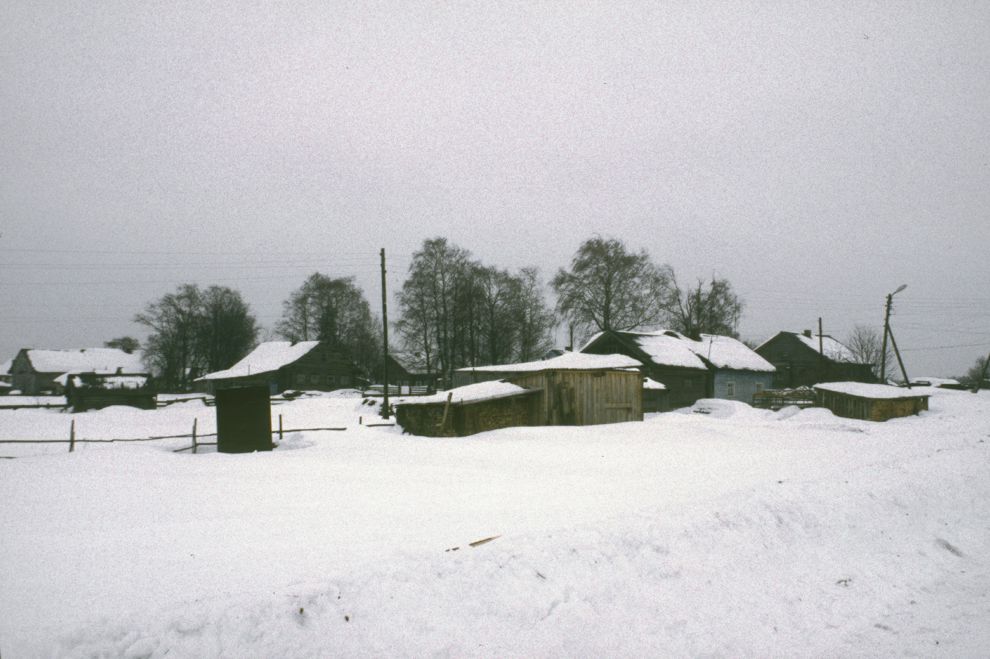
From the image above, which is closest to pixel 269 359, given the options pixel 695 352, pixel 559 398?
pixel 695 352

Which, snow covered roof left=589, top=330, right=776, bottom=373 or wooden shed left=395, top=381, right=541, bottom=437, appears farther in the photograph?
snow covered roof left=589, top=330, right=776, bottom=373

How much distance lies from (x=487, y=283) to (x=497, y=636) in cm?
4932

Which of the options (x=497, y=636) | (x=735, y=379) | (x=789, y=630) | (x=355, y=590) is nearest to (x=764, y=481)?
(x=789, y=630)

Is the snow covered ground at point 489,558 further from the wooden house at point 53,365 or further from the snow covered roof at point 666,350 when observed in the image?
the wooden house at point 53,365

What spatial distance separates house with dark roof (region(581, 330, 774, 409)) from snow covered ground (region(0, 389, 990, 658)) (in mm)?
28214

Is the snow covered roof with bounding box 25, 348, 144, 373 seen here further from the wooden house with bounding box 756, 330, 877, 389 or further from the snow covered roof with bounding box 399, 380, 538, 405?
the wooden house with bounding box 756, 330, 877, 389

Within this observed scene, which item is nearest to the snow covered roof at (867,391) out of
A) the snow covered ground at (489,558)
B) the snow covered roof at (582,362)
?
the snow covered roof at (582,362)

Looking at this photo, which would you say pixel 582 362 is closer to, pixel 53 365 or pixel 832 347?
pixel 832 347

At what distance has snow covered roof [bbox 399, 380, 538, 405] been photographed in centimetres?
1934

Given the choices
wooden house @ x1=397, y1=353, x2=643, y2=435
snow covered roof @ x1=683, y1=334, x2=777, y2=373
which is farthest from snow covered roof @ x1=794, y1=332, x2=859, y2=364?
wooden house @ x1=397, y1=353, x2=643, y2=435

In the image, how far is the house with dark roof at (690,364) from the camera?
4188 cm

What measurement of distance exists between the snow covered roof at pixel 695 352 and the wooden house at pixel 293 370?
2756 centimetres

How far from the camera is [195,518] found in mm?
7855

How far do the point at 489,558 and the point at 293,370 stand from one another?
2111 inches
